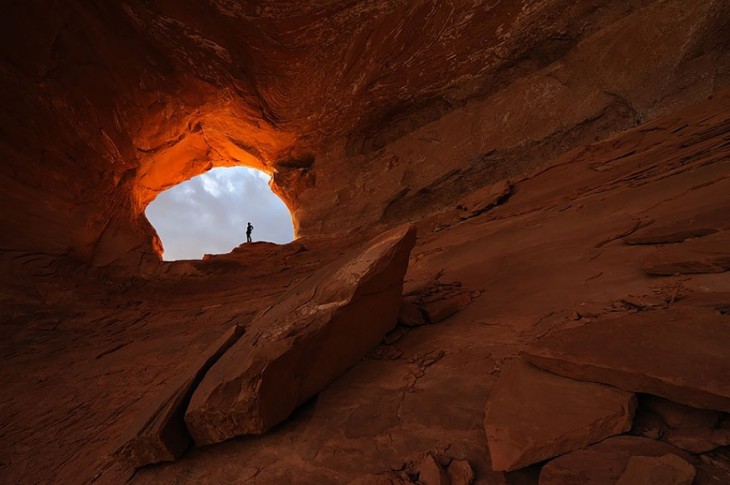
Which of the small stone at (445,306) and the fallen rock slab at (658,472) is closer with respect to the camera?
the fallen rock slab at (658,472)

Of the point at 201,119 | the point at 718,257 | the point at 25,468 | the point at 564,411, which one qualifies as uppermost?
the point at 201,119

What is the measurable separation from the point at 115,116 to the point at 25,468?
355 inches

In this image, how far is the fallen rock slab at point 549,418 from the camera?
1.49 m

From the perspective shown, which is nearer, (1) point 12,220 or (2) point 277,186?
(1) point 12,220

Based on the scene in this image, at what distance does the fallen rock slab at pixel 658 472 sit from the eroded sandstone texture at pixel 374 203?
0.12 meters

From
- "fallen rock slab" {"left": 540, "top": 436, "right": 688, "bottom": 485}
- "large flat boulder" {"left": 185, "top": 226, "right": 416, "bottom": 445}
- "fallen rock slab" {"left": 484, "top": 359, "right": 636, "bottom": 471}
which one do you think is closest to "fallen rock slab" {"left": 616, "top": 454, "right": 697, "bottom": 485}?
"fallen rock slab" {"left": 540, "top": 436, "right": 688, "bottom": 485}

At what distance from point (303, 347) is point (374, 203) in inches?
287

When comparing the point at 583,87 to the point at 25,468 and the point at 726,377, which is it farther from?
the point at 25,468

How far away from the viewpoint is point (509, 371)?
7.09ft

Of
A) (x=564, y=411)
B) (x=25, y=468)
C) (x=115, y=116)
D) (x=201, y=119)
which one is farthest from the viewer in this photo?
(x=201, y=119)

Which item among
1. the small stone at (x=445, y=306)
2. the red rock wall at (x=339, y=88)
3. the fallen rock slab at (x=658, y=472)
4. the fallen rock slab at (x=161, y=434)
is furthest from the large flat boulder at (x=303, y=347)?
the red rock wall at (x=339, y=88)

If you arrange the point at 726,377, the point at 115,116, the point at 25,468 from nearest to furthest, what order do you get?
the point at 726,377 < the point at 25,468 < the point at 115,116

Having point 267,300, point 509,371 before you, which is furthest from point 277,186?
point 509,371

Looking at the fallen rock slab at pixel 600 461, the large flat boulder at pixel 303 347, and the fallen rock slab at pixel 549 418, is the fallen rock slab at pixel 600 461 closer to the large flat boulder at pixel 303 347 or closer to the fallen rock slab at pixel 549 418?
the fallen rock slab at pixel 549 418
